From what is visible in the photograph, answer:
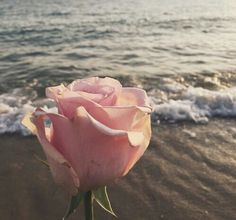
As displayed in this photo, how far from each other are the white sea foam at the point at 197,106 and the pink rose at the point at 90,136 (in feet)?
15.3

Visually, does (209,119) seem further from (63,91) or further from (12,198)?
(63,91)

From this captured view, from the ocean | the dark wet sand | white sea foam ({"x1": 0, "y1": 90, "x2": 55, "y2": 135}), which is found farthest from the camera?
white sea foam ({"x1": 0, "y1": 90, "x2": 55, "y2": 135})

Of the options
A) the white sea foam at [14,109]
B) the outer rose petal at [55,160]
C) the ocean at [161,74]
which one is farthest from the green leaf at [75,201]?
the white sea foam at [14,109]

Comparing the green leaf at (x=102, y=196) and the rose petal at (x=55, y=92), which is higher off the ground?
the rose petal at (x=55, y=92)

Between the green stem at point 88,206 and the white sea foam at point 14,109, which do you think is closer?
the green stem at point 88,206

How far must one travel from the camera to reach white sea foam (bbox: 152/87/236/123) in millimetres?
5699

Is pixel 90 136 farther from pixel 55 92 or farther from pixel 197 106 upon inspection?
pixel 197 106

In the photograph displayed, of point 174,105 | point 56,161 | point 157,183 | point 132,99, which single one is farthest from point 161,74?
point 56,161

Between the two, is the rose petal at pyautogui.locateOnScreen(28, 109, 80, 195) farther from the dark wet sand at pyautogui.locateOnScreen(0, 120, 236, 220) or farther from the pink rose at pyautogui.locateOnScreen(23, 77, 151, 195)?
the dark wet sand at pyautogui.locateOnScreen(0, 120, 236, 220)

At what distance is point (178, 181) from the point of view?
407cm

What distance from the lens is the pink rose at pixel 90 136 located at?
0.93 m

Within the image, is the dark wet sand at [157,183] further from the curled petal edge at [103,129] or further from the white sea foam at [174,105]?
the curled petal edge at [103,129]

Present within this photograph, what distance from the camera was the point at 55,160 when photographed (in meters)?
0.95

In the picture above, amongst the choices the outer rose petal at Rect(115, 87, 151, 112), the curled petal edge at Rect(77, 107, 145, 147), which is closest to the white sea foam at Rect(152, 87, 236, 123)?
the outer rose petal at Rect(115, 87, 151, 112)
